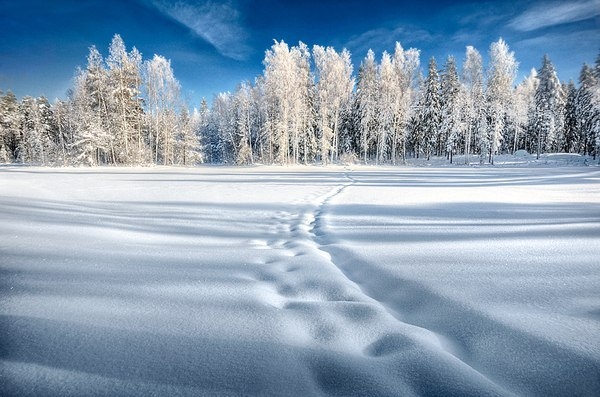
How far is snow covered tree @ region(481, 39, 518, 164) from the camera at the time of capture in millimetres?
24578

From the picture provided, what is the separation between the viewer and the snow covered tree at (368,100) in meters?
28.5

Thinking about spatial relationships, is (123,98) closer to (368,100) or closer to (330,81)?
(330,81)

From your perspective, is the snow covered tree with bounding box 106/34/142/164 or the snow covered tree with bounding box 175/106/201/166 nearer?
the snow covered tree with bounding box 106/34/142/164

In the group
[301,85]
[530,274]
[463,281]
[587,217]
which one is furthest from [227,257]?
[301,85]

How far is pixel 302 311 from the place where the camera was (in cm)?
173

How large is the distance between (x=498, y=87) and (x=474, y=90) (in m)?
1.78

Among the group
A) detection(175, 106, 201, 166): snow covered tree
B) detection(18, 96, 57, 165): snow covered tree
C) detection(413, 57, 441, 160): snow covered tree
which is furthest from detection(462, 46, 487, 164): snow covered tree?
detection(18, 96, 57, 165): snow covered tree

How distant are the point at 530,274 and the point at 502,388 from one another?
1.42 m

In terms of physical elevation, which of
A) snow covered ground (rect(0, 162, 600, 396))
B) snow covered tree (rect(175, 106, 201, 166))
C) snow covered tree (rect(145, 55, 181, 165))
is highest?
snow covered tree (rect(145, 55, 181, 165))

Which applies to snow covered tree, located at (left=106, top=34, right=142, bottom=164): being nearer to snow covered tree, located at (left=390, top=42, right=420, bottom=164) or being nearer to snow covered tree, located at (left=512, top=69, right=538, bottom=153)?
snow covered tree, located at (left=390, top=42, right=420, bottom=164)

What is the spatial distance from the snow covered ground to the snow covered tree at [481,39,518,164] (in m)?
27.4

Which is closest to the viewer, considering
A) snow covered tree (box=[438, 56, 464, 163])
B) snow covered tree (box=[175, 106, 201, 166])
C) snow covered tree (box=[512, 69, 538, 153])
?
snow covered tree (box=[438, 56, 464, 163])

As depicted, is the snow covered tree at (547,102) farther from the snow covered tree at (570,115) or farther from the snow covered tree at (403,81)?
the snow covered tree at (403,81)

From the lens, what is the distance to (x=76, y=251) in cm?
277
